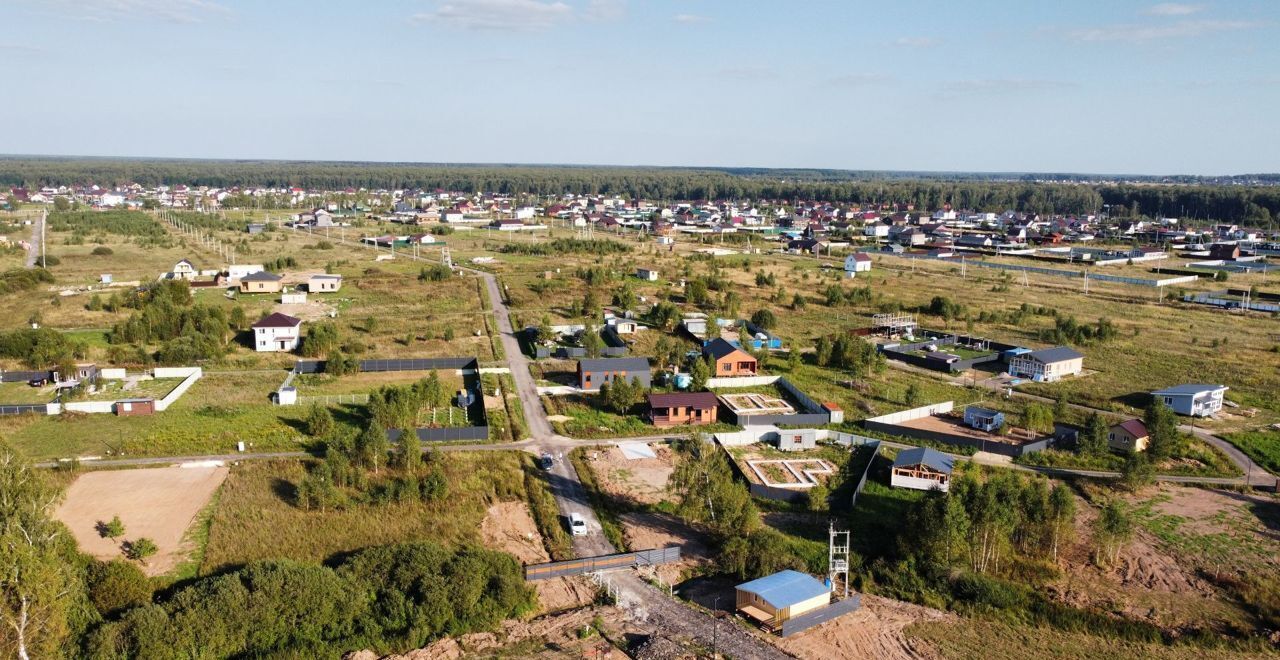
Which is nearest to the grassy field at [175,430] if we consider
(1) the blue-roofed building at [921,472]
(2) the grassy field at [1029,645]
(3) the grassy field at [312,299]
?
(3) the grassy field at [312,299]

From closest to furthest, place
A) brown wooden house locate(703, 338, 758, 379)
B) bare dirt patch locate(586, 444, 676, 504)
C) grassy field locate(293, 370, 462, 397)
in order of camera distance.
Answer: bare dirt patch locate(586, 444, 676, 504), grassy field locate(293, 370, 462, 397), brown wooden house locate(703, 338, 758, 379)

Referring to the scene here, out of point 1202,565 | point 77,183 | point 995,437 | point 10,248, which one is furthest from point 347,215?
point 1202,565

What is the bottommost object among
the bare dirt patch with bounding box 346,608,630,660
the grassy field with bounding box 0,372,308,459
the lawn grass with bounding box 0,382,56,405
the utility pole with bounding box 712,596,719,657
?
the bare dirt patch with bounding box 346,608,630,660

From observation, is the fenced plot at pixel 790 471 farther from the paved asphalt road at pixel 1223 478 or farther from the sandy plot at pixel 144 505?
the sandy plot at pixel 144 505

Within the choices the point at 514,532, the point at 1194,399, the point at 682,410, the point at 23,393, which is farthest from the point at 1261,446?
the point at 23,393

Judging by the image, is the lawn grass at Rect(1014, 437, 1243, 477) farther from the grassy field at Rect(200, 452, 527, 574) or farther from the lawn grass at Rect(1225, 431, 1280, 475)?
the grassy field at Rect(200, 452, 527, 574)

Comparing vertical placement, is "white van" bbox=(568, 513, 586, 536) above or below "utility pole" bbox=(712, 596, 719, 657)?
above

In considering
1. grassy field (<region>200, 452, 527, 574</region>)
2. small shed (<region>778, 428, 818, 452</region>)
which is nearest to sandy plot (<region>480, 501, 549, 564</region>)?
grassy field (<region>200, 452, 527, 574</region>)
